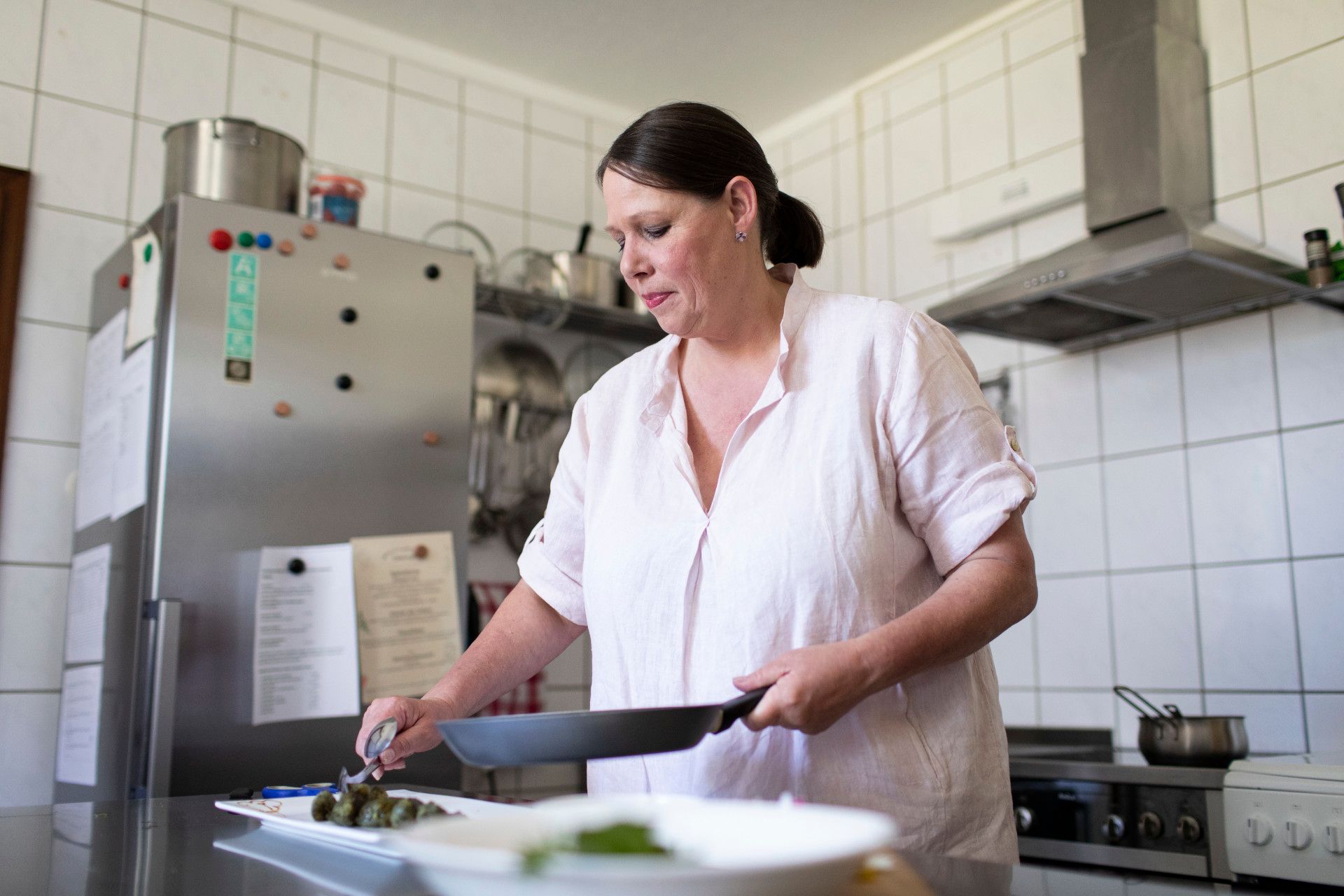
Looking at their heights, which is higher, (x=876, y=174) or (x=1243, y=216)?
(x=876, y=174)

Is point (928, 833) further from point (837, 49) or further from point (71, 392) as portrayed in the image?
point (837, 49)

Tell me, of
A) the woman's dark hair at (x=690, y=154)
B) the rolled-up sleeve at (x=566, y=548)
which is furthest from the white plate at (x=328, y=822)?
the woman's dark hair at (x=690, y=154)

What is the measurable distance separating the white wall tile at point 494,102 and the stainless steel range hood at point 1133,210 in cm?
147

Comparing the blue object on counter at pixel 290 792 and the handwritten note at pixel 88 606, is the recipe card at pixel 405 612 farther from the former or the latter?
the blue object on counter at pixel 290 792

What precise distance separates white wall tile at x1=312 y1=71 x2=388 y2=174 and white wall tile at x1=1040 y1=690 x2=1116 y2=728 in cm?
206

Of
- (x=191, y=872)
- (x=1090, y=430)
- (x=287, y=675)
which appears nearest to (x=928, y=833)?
(x=191, y=872)

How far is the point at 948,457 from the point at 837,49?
2.29 meters

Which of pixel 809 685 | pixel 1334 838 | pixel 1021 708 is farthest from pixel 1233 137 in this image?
pixel 809 685

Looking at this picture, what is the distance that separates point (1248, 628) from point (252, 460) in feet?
6.17

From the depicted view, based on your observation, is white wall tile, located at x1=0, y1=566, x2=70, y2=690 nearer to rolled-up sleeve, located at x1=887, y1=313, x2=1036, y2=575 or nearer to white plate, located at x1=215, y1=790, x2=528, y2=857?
white plate, located at x1=215, y1=790, x2=528, y2=857

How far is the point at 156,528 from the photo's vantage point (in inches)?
78.5

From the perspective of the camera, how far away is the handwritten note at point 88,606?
2199 millimetres

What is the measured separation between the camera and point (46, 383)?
2420mm

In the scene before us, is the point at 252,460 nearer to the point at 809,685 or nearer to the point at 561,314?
the point at 561,314
